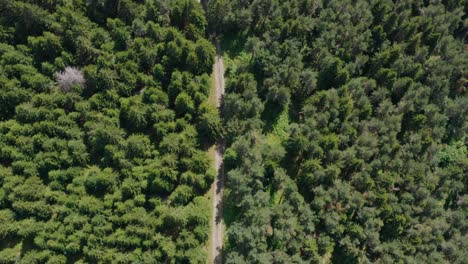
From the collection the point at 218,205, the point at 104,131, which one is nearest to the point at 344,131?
the point at 218,205

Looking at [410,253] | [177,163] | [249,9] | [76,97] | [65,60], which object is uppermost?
[249,9]

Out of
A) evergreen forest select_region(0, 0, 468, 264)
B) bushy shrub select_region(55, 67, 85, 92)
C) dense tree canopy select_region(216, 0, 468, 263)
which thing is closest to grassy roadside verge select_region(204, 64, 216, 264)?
evergreen forest select_region(0, 0, 468, 264)

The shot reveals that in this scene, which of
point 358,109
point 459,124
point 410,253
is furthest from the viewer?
point 459,124

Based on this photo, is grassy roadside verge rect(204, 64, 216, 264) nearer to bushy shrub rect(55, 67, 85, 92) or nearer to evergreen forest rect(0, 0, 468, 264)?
evergreen forest rect(0, 0, 468, 264)

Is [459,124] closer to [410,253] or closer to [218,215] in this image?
[410,253]

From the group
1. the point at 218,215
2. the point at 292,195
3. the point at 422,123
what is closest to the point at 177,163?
the point at 218,215

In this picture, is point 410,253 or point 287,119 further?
point 287,119

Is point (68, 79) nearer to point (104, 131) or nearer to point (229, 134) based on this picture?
point (104, 131)

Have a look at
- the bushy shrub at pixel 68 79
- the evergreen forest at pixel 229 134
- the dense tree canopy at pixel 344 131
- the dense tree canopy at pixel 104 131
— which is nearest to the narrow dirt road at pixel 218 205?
the evergreen forest at pixel 229 134
